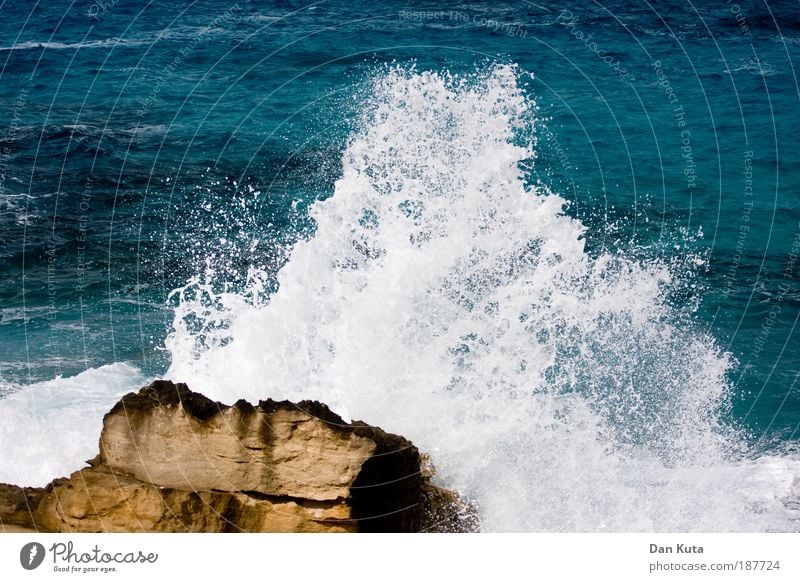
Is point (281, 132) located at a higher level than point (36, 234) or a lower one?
higher

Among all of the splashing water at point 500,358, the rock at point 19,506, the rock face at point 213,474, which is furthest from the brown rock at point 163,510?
the splashing water at point 500,358

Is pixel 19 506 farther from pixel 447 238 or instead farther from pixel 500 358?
pixel 447 238

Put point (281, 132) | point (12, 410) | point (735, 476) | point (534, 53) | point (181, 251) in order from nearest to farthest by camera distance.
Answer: point (735, 476), point (12, 410), point (181, 251), point (281, 132), point (534, 53)

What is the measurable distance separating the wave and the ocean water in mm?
72

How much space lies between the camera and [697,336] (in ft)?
66.2

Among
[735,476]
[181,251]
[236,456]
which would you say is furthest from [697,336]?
[181,251]

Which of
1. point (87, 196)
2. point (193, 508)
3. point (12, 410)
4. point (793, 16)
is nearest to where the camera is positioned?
point (193, 508)

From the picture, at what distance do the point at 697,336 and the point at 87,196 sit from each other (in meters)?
17.5

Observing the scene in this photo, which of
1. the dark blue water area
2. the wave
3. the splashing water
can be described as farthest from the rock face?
the dark blue water area

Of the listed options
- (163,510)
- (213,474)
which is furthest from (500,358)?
(163,510)

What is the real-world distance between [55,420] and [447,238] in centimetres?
816

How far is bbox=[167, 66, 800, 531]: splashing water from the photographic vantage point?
1573 cm
